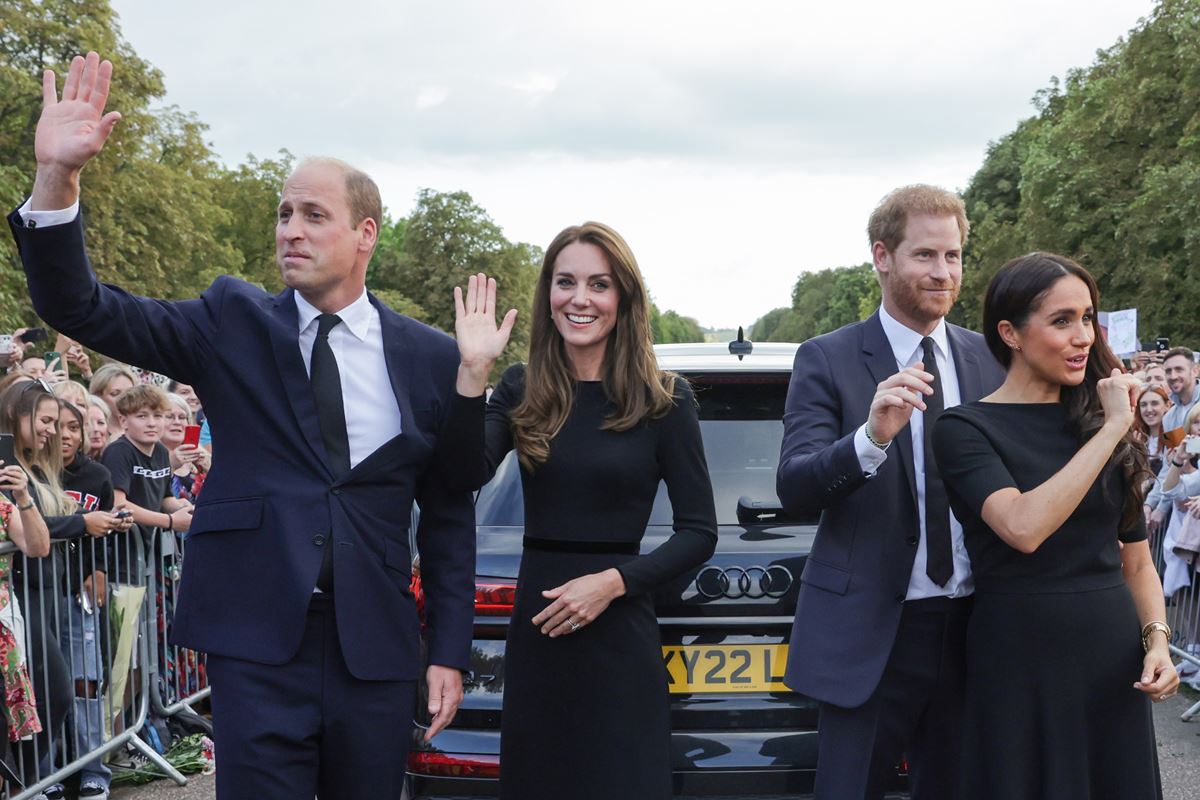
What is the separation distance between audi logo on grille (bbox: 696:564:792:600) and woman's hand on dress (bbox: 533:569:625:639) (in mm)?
552

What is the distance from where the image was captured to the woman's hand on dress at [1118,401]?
3.36 meters

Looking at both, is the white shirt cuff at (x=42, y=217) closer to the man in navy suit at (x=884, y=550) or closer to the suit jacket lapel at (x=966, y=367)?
the man in navy suit at (x=884, y=550)

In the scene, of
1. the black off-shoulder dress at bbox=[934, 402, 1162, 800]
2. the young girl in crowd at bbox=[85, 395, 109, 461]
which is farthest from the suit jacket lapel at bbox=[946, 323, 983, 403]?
the young girl in crowd at bbox=[85, 395, 109, 461]

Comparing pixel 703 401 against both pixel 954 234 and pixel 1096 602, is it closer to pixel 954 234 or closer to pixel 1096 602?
pixel 954 234

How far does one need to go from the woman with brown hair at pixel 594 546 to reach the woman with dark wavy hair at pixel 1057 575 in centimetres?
77

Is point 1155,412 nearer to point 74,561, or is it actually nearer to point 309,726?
point 74,561

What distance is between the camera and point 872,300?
4129 inches

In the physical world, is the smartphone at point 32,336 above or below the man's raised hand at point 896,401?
above

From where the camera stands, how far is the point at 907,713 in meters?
3.83

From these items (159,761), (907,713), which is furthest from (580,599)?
(159,761)

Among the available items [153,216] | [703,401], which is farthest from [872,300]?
[703,401]

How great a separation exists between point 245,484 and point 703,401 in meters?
1.90

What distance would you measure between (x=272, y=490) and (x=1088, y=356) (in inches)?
79.6

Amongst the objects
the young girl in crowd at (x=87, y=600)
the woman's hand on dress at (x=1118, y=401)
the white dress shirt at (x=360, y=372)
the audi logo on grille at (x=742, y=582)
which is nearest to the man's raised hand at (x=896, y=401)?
the woman's hand on dress at (x=1118, y=401)
